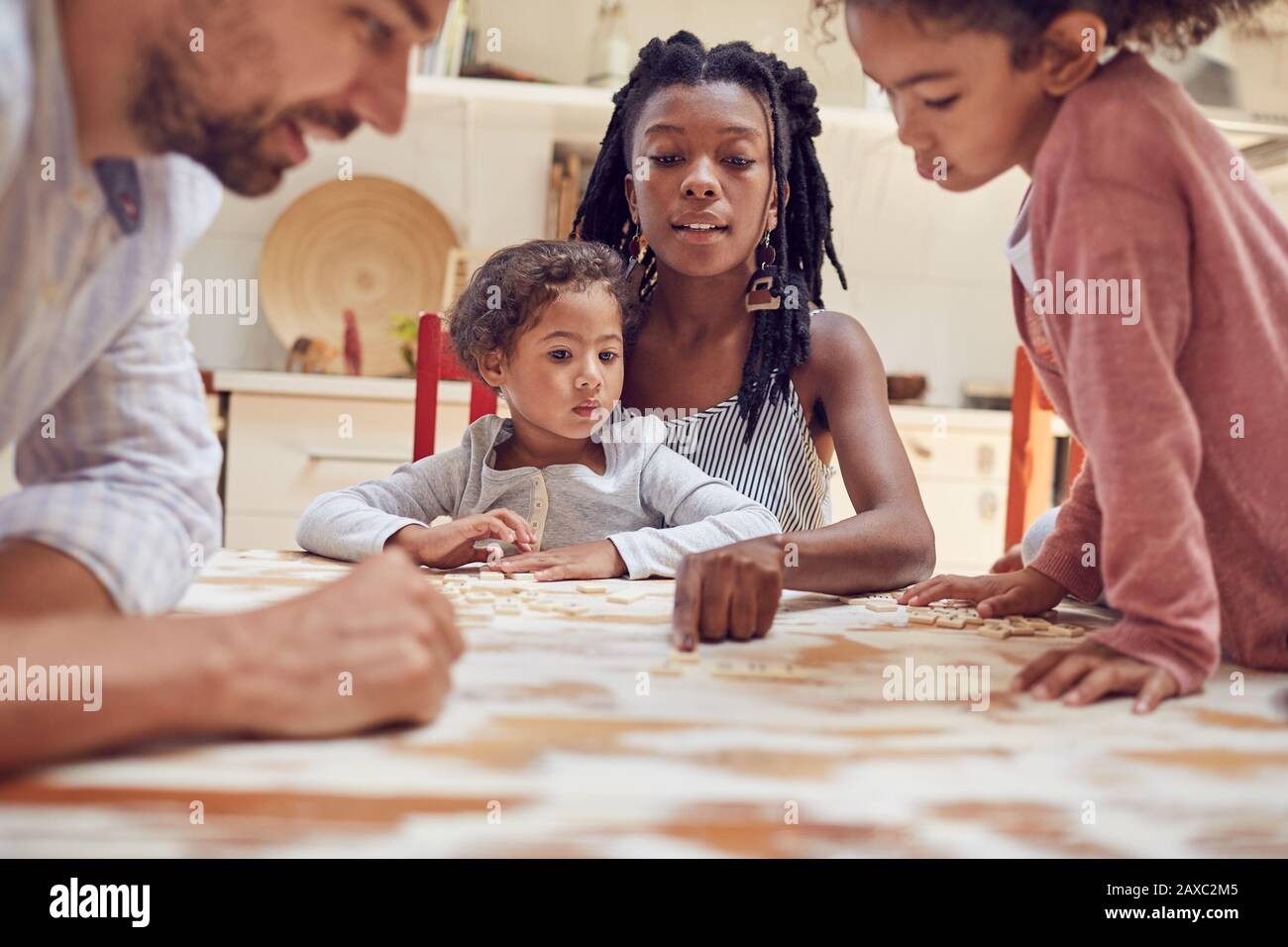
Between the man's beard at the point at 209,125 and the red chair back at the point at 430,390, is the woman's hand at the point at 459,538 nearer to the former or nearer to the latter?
the red chair back at the point at 430,390

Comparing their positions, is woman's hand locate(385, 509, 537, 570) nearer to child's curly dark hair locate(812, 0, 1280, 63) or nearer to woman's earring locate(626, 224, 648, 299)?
woman's earring locate(626, 224, 648, 299)

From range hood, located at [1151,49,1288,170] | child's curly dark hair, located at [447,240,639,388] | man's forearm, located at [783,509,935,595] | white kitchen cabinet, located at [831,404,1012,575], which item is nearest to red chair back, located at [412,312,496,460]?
child's curly dark hair, located at [447,240,639,388]

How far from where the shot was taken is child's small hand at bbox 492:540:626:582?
1090 millimetres

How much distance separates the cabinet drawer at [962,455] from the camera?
2.78m

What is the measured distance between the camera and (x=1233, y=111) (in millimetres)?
2904

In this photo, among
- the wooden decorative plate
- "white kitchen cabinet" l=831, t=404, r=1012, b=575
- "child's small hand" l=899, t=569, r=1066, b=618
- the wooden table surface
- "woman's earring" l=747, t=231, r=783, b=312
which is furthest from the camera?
the wooden decorative plate

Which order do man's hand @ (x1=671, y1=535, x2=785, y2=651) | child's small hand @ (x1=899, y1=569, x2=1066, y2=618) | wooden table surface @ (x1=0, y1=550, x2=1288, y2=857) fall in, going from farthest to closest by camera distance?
child's small hand @ (x1=899, y1=569, x2=1066, y2=618) → man's hand @ (x1=671, y1=535, x2=785, y2=651) → wooden table surface @ (x1=0, y1=550, x2=1288, y2=857)

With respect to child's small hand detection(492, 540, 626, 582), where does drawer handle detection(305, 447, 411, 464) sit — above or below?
below

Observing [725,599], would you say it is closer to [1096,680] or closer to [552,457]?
[1096,680]

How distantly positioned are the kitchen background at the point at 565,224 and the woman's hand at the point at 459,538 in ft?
4.85

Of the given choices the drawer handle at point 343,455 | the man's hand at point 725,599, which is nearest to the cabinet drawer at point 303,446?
the drawer handle at point 343,455

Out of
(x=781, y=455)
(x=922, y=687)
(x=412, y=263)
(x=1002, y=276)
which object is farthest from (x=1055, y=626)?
(x=1002, y=276)

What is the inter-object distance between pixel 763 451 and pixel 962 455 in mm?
1504

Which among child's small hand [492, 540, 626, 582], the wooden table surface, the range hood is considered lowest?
child's small hand [492, 540, 626, 582]
